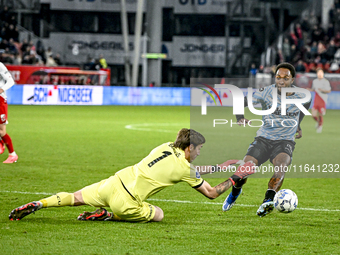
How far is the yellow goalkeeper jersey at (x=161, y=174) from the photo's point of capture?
5.87 metres

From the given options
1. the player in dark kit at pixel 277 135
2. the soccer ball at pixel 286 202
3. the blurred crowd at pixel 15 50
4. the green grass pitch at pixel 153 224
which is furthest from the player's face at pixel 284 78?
the blurred crowd at pixel 15 50

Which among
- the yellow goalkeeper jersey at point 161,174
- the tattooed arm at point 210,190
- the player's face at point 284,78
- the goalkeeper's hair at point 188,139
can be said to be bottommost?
the tattooed arm at point 210,190

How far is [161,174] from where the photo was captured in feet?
19.3

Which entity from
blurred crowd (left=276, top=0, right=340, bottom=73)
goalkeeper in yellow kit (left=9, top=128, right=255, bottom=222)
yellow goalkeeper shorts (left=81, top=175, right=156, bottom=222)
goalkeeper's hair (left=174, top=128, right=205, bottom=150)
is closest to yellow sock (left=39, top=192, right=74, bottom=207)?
goalkeeper in yellow kit (left=9, top=128, right=255, bottom=222)

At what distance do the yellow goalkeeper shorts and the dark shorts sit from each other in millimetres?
1510

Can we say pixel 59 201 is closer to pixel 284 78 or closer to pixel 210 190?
pixel 210 190

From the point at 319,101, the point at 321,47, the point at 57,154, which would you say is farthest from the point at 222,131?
the point at 321,47

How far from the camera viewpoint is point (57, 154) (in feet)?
38.8

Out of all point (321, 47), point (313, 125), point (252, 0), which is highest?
point (252, 0)

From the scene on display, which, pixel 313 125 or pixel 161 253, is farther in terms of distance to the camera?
pixel 313 125

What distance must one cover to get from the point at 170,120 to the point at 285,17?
23124 mm

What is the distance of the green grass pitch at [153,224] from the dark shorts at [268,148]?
2.25 ft

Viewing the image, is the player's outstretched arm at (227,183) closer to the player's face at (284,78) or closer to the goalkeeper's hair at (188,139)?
the goalkeeper's hair at (188,139)

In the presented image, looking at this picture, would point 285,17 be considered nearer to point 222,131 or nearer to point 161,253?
point 222,131
